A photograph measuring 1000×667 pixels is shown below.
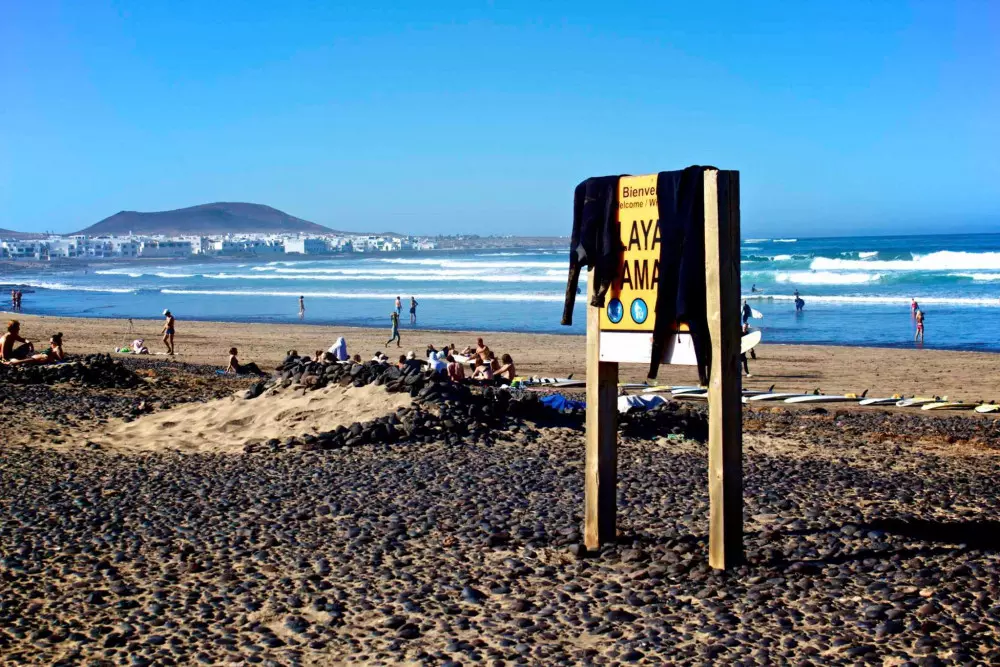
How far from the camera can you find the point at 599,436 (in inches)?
292

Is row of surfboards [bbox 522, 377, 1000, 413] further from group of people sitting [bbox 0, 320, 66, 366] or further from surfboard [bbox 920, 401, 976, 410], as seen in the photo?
group of people sitting [bbox 0, 320, 66, 366]

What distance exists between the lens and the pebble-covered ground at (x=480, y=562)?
19.4ft

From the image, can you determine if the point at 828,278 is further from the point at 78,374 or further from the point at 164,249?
the point at 164,249

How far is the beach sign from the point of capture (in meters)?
6.95

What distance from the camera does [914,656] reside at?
18.1 feet

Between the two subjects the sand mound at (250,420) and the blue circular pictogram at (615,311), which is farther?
the sand mound at (250,420)

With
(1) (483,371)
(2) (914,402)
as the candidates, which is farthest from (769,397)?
(1) (483,371)

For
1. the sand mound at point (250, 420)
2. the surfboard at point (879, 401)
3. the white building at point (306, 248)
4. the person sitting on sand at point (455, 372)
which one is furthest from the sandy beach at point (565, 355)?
the white building at point (306, 248)

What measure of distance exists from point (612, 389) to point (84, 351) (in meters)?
25.7

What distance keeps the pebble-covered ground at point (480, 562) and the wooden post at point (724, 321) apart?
0.89 meters

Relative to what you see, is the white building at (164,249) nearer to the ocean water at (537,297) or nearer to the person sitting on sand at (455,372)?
the ocean water at (537,297)

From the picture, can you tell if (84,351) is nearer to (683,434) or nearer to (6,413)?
(6,413)

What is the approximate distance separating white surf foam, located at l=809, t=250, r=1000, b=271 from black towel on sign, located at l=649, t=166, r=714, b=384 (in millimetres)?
63589

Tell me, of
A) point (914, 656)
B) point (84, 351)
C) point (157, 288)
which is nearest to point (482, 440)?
point (914, 656)
